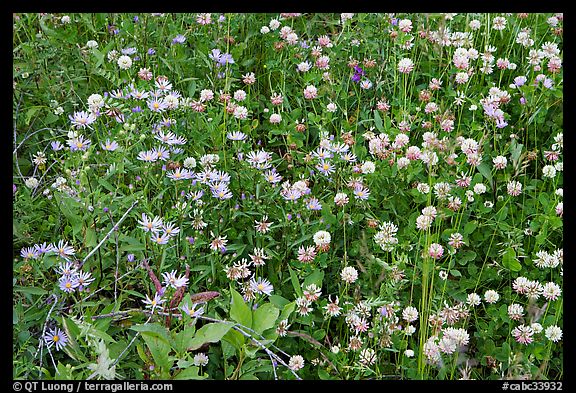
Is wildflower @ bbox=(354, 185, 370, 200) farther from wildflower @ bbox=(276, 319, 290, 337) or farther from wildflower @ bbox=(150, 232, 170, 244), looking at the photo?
wildflower @ bbox=(150, 232, 170, 244)

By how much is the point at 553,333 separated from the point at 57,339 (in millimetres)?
1646

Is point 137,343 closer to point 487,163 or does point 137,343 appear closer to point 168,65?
point 168,65

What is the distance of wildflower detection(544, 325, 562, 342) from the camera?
91.9 inches

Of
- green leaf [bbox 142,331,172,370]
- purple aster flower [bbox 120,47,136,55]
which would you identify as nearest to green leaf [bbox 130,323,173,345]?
green leaf [bbox 142,331,172,370]

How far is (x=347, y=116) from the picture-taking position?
3.16 metres

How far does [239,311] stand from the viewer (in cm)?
210

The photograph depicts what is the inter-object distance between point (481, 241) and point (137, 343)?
137cm

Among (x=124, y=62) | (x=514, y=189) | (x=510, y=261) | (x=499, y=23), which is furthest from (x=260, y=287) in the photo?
(x=499, y=23)

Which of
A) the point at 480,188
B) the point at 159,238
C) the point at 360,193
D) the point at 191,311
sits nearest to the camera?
the point at 191,311

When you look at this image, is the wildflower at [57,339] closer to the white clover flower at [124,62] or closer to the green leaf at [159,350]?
the green leaf at [159,350]

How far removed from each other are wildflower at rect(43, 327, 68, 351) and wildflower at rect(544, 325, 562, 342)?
1.60 meters

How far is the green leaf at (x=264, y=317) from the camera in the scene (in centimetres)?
212

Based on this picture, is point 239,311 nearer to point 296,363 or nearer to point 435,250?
→ point 296,363

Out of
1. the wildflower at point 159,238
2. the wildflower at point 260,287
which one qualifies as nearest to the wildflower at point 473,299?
the wildflower at point 260,287
